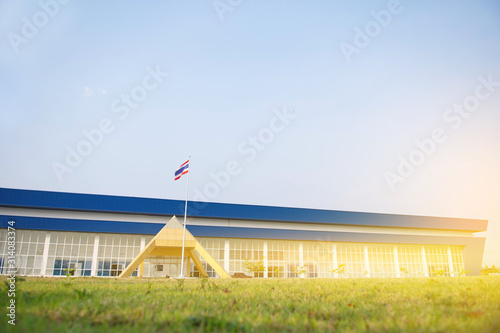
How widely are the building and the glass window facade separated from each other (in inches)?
3.9

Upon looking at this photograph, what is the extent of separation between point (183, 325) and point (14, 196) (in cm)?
3897

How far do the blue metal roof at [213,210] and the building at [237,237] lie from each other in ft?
0.33

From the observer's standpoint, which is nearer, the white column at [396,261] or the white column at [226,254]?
the white column at [226,254]

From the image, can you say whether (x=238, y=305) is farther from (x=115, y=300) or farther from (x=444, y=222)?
(x=444, y=222)

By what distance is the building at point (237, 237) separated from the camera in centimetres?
3547

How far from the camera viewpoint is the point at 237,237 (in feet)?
128

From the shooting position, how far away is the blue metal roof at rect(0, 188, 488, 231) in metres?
35.6

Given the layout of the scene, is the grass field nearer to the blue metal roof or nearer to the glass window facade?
the blue metal roof

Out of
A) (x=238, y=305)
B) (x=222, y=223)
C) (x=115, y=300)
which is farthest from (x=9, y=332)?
(x=222, y=223)

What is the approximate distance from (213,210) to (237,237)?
4003 mm

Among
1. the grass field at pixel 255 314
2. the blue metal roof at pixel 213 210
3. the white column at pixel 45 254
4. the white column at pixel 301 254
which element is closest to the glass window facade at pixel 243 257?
the white column at pixel 45 254

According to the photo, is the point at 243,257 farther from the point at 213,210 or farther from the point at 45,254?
the point at 45,254

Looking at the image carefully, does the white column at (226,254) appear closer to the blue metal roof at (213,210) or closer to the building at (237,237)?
the building at (237,237)

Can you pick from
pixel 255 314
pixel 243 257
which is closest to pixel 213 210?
pixel 243 257
